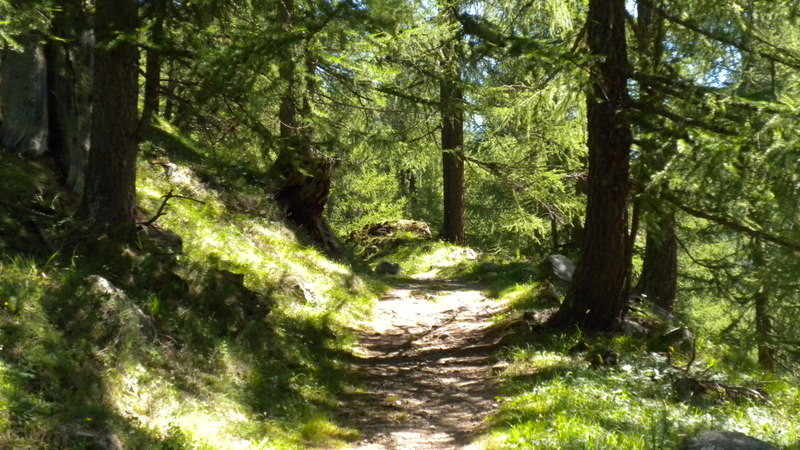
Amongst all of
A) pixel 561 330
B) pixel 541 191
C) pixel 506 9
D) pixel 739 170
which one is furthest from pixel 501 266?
pixel 739 170

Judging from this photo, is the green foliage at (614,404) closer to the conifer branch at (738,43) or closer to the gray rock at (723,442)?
the gray rock at (723,442)

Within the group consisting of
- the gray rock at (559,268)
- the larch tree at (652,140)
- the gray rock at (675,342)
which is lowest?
the gray rock at (675,342)

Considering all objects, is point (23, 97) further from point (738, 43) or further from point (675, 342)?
point (738, 43)

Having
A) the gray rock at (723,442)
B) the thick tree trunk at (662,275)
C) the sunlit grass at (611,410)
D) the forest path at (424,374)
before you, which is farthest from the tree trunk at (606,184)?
the gray rock at (723,442)

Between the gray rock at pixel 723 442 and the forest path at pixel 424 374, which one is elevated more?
the gray rock at pixel 723 442

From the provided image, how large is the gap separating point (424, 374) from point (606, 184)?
362 cm

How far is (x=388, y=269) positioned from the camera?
2052 centimetres

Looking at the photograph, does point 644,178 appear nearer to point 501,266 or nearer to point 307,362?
point 307,362

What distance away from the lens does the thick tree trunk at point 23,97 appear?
30.2 feet

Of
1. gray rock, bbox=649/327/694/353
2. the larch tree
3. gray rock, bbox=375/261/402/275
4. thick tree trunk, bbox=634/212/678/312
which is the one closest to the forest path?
gray rock, bbox=649/327/694/353

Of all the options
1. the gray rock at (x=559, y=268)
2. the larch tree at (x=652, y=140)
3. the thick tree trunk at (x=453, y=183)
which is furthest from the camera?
the thick tree trunk at (x=453, y=183)

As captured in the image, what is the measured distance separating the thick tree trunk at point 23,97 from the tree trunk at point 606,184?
750 centimetres

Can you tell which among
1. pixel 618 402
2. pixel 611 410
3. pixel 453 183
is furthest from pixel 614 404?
pixel 453 183

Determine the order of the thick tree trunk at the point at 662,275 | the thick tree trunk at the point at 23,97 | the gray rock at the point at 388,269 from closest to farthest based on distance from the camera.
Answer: the thick tree trunk at the point at 23,97, the thick tree trunk at the point at 662,275, the gray rock at the point at 388,269
